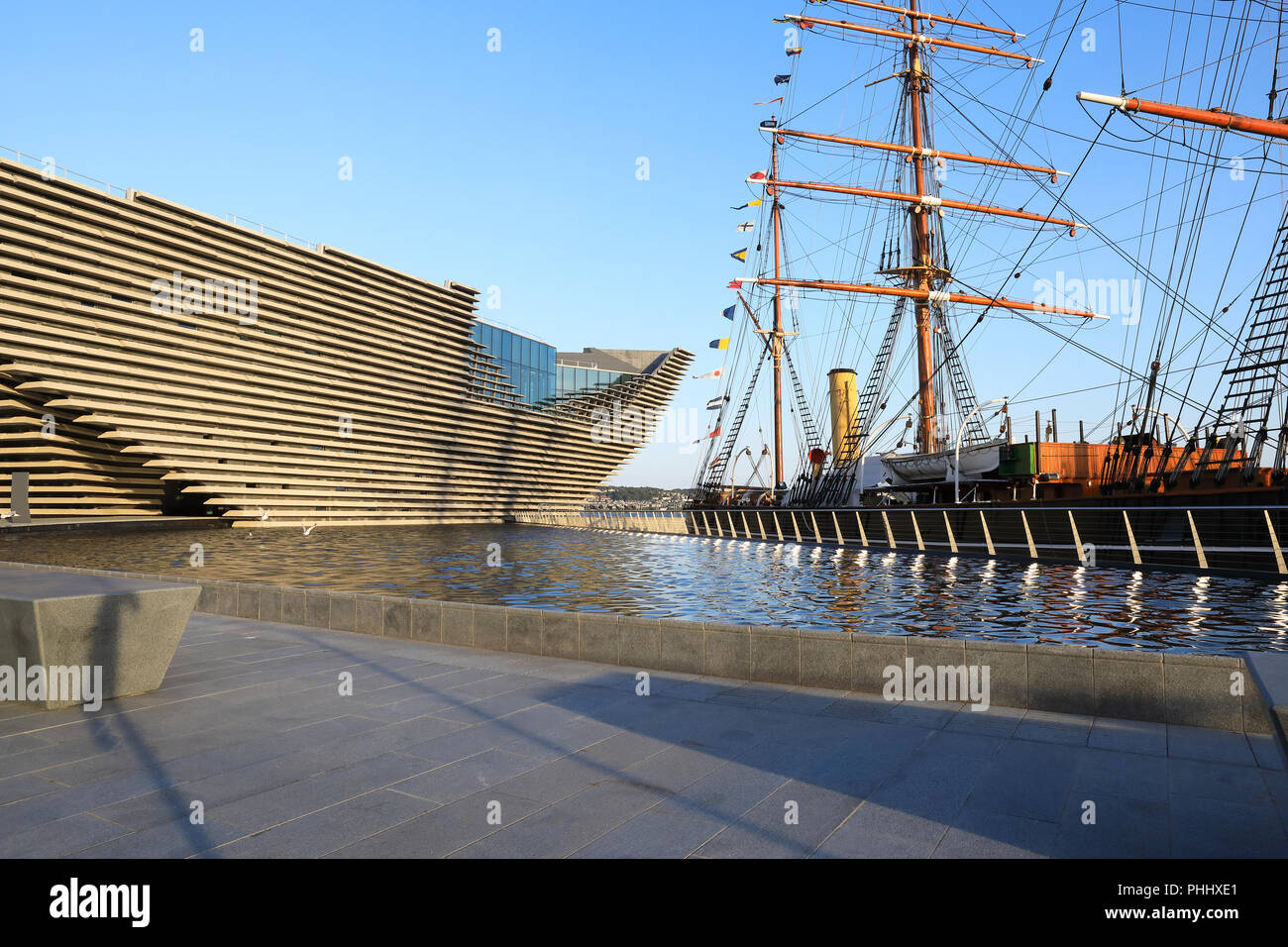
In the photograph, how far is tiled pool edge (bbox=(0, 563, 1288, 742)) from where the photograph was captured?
5.70 meters

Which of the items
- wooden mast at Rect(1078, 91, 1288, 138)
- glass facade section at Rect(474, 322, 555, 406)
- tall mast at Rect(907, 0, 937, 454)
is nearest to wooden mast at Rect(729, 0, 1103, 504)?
tall mast at Rect(907, 0, 937, 454)

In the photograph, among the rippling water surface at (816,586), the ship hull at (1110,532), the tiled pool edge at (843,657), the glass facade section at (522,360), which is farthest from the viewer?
the glass facade section at (522,360)

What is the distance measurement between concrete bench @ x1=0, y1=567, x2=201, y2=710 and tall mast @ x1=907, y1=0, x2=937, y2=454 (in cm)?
4040

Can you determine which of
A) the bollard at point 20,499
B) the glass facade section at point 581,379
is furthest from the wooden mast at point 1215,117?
the glass facade section at point 581,379

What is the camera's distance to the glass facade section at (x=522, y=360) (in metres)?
76.7

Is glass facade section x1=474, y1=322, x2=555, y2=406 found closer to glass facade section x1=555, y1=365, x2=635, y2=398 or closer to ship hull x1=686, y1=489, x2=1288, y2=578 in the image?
glass facade section x1=555, y1=365, x2=635, y2=398

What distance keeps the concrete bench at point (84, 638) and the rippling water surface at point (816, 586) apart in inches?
304

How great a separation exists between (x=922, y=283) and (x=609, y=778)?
43.9 meters

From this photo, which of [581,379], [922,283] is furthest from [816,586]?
[581,379]

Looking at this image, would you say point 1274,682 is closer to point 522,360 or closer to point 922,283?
point 922,283

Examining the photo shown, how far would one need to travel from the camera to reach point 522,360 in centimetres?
8188

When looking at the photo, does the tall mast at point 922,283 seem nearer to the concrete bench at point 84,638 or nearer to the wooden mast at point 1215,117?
the wooden mast at point 1215,117
